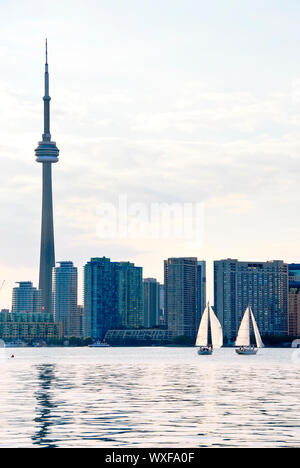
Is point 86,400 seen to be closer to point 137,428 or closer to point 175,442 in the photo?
point 137,428

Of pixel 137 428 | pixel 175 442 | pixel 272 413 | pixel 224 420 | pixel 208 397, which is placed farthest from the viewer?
pixel 208 397

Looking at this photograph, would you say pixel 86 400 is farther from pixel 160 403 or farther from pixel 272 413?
pixel 272 413

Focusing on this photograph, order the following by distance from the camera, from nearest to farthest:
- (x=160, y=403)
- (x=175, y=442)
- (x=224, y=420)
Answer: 1. (x=175, y=442)
2. (x=224, y=420)
3. (x=160, y=403)

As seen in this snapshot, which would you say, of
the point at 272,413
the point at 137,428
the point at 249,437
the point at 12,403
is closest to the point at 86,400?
the point at 12,403

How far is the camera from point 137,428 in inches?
2372

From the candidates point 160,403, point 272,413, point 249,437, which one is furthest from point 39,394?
point 249,437

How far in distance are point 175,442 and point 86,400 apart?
35910 millimetres

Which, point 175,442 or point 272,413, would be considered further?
point 272,413
